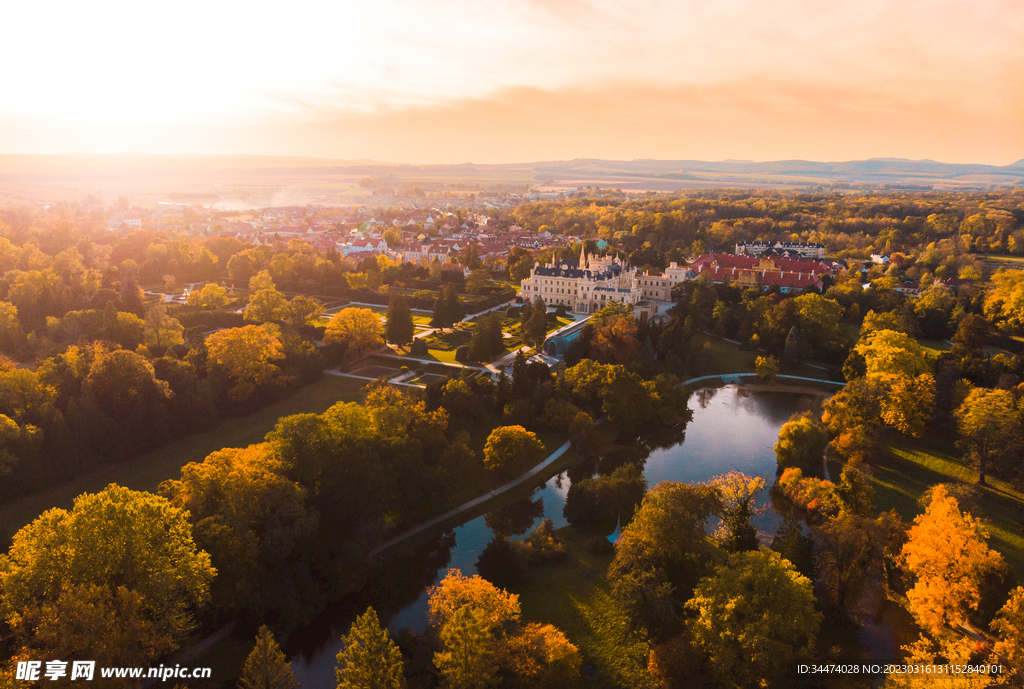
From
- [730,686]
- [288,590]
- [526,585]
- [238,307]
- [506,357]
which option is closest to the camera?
[730,686]

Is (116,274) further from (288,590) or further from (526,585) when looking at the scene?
(526,585)

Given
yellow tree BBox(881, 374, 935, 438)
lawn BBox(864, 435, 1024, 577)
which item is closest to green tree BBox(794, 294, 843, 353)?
yellow tree BBox(881, 374, 935, 438)

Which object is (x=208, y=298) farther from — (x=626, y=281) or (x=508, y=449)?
(x=626, y=281)

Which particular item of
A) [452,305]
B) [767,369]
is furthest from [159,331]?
[767,369]

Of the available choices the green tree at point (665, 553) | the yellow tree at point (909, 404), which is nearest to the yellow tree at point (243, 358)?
the green tree at point (665, 553)

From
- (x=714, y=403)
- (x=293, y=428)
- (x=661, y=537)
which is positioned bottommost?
(x=714, y=403)

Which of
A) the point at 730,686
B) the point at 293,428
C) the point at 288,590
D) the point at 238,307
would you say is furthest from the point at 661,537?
the point at 238,307
